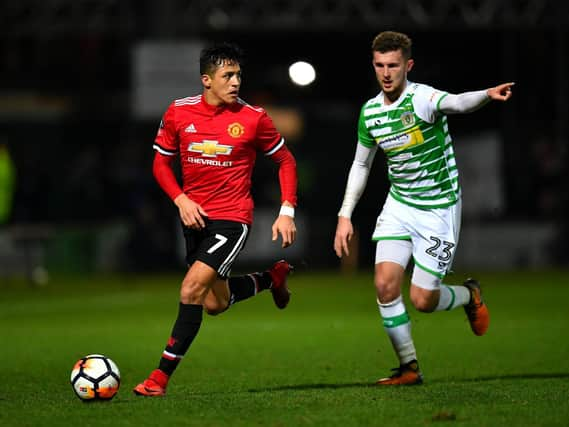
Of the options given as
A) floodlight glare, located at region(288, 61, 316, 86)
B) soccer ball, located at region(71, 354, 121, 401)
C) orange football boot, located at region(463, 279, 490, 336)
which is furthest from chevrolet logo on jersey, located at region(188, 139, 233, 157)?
floodlight glare, located at region(288, 61, 316, 86)

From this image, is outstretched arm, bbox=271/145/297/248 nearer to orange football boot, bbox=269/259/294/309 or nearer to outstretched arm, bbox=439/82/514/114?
outstretched arm, bbox=439/82/514/114

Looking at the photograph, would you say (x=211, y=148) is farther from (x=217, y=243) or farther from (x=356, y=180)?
(x=356, y=180)

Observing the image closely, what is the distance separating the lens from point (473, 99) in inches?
283

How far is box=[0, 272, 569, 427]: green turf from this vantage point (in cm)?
654

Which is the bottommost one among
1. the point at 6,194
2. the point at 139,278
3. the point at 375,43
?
the point at 139,278

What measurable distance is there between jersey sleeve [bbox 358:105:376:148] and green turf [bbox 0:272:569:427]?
1.59 metres

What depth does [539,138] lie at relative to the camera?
2734 centimetres

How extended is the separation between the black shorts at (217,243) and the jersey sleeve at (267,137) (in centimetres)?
53

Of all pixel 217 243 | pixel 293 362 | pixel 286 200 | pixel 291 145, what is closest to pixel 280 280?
pixel 293 362

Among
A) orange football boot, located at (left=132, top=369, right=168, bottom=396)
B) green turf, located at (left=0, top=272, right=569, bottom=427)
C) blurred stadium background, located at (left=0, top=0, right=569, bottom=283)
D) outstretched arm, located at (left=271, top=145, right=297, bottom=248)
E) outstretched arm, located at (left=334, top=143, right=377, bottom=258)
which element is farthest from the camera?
blurred stadium background, located at (left=0, top=0, right=569, bottom=283)

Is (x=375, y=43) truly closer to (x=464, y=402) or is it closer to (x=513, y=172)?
(x=464, y=402)

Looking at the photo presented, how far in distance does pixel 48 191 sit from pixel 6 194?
3424 millimetres

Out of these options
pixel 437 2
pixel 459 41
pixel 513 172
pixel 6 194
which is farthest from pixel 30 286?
pixel 459 41

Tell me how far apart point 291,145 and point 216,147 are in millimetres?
22572
